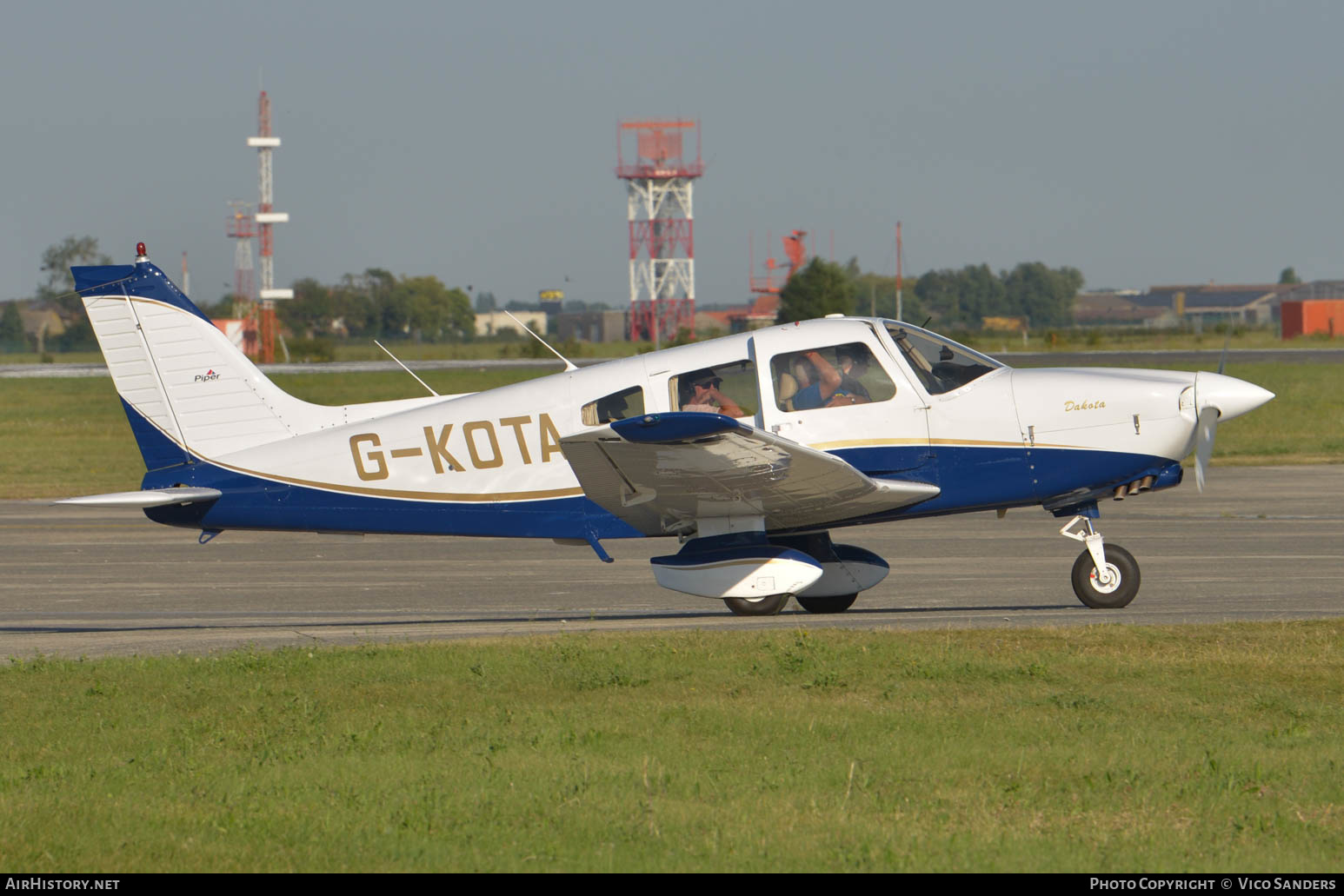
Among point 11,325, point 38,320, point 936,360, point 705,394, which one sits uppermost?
point 38,320

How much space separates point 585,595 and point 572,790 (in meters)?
7.31

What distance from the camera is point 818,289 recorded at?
70.2 m

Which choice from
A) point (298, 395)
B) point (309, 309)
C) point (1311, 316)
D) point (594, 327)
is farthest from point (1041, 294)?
point (298, 395)

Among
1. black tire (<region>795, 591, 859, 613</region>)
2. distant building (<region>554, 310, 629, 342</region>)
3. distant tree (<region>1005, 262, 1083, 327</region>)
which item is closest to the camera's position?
black tire (<region>795, 591, 859, 613</region>)

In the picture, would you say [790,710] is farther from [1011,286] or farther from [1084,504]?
[1011,286]

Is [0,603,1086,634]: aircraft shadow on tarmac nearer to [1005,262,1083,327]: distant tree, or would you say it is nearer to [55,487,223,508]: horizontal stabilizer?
[55,487,223,508]: horizontal stabilizer

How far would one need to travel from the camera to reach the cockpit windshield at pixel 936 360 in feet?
37.2

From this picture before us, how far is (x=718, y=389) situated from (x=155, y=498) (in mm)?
4501

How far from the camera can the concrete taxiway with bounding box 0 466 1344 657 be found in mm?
11469

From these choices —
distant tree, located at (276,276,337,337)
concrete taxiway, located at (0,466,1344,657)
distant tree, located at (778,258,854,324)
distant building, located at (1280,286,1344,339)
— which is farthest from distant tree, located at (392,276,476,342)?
concrete taxiway, located at (0,466,1344,657)

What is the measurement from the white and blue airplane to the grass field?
48.3ft

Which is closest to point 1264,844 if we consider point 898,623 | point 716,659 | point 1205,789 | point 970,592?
point 1205,789

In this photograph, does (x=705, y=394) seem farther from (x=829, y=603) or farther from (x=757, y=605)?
(x=829, y=603)

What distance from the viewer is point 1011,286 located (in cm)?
18825
